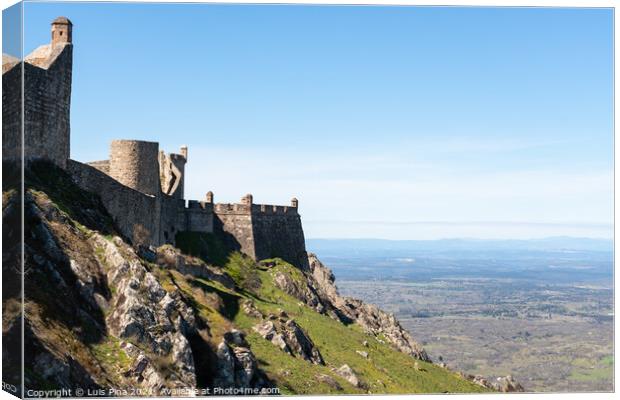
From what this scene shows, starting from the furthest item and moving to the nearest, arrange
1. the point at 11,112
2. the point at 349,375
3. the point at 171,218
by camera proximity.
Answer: the point at 171,218 → the point at 349,375 → the point at 11,112

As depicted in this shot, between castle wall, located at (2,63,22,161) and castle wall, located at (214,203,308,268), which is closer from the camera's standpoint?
castle wall, located at (2,63,22,161)

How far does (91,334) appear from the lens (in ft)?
87.7

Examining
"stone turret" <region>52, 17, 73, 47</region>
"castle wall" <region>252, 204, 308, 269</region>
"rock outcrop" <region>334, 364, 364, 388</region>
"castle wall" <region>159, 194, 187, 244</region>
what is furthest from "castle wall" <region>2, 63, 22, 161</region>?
"castle wall" <region>252, 204, 308, 269</region>

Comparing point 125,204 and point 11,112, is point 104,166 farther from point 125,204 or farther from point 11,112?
point 11,112

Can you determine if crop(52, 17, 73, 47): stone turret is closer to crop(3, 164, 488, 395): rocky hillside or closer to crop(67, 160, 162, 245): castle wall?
crop(3, 164, 488, 395): rocky hillside

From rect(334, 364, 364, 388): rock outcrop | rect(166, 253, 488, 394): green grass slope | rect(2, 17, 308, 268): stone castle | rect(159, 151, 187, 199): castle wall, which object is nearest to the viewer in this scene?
rect(2, 17, 308, 268): stone castle

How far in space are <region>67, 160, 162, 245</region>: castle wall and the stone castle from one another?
0.05 metres

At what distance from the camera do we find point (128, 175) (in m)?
50.9

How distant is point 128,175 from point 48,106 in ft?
54.4

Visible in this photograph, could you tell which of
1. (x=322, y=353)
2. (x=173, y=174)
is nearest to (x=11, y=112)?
(x=322, y=353)

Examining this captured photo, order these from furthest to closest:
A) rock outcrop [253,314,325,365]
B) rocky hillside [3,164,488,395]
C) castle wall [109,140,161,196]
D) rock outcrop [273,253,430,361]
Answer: rock outcrop [273,253,430,361] → castle wall [109,140,161,196] → rock outcrop [253,314,325,365] → rocky hillside [3,164,488,395]

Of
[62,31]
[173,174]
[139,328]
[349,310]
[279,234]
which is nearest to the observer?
[139,328]

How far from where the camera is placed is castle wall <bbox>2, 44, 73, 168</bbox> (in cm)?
3300

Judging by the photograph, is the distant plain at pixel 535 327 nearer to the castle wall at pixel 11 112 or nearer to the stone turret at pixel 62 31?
the castle wall at pixel 11 112
